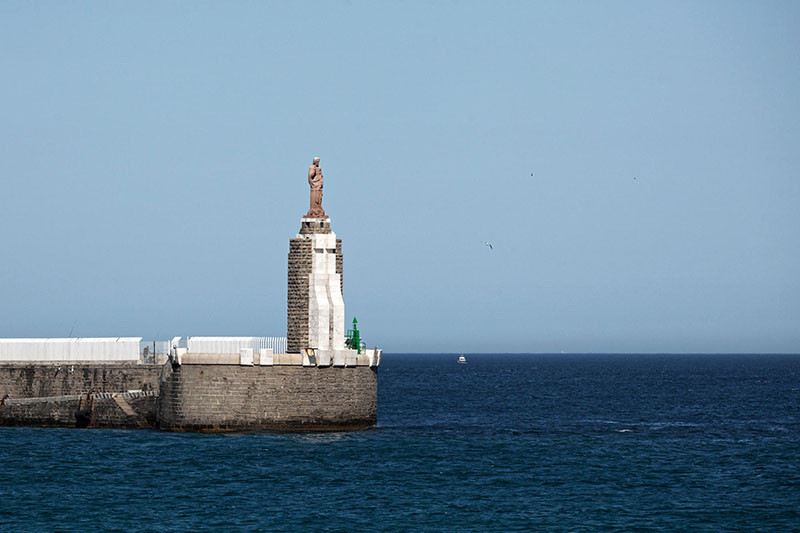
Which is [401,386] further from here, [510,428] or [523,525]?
[523,525]

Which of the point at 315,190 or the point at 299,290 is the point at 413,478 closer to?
the point at 299,290

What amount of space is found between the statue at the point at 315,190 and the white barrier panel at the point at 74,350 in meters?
12.4

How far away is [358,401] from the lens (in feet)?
187

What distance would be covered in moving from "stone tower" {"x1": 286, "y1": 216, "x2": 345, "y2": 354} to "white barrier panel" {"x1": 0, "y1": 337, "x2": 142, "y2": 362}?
395 inches

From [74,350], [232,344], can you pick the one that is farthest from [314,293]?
[74,350]

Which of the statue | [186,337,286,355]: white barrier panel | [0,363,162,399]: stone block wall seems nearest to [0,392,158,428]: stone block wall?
[0,363,162,399]: stone block wall

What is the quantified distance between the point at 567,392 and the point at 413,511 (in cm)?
7770

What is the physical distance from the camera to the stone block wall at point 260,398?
5544 cm

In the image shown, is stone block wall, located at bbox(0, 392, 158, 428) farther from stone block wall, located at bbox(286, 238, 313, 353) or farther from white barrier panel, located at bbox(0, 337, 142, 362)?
stone block wall, located at bbox(286, 238, 313, 353)

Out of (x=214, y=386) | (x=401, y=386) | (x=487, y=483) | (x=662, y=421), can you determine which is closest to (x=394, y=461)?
(x=487, y=483)

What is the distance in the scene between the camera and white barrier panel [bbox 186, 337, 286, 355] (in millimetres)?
58812

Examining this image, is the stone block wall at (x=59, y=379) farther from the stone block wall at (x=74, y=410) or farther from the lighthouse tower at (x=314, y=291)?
the lighthouse tower at (x=314, y=291)

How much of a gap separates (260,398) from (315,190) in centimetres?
1102

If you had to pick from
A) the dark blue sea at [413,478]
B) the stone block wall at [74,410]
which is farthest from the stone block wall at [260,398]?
the stone block wall at [74,410]
